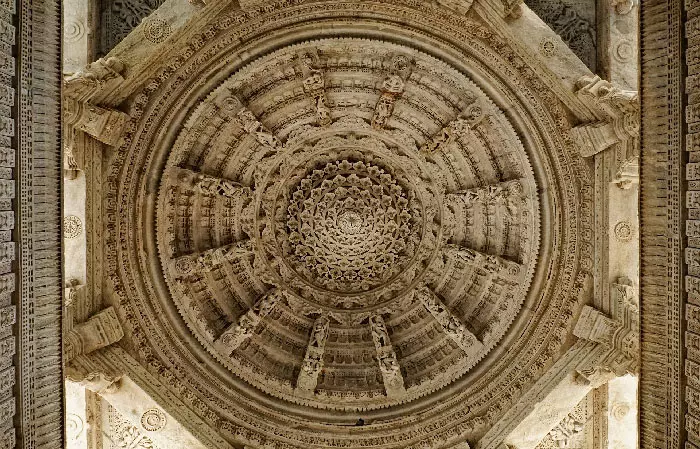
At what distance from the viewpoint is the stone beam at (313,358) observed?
25.9 ft

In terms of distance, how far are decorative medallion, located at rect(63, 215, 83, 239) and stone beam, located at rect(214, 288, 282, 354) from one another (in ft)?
7.98

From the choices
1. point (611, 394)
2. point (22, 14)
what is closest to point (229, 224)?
point (22, 14)

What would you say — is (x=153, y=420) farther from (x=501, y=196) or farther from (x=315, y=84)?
(x=501, y=196)

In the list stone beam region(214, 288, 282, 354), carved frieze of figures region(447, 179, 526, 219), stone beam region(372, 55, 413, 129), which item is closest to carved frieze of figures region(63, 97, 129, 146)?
stone beam region(214, 288, 282, 354)

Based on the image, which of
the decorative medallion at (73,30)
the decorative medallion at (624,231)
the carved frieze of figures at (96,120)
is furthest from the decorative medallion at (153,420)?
the decorative medallion at (624,231)

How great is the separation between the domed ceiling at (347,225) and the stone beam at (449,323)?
2 cm

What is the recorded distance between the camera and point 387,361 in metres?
7.98

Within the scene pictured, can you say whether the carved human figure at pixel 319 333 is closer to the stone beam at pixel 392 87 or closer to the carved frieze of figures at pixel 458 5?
the stone beam at pixel 392 87

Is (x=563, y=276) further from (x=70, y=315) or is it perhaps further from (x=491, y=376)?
(x=70, y=315)

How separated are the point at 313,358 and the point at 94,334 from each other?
3046mm

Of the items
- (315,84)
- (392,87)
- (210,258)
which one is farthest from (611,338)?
(210,258)

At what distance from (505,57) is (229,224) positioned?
15.5 feet

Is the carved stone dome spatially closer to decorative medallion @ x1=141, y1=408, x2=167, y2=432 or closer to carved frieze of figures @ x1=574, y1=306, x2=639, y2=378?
carved frieze of figures @ x1=574, y1=306, x2=639, y2=378

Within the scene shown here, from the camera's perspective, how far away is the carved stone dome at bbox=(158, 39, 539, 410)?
25.0 ft
